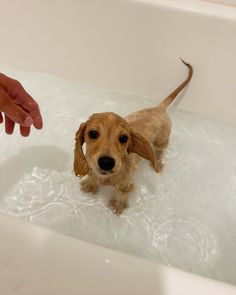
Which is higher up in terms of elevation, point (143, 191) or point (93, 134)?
point (93, 134)

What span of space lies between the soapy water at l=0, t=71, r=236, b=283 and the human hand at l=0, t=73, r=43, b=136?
336mm

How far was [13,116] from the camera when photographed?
3.15ft

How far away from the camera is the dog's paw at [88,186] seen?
139cm

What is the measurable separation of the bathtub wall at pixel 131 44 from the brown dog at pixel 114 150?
316mm

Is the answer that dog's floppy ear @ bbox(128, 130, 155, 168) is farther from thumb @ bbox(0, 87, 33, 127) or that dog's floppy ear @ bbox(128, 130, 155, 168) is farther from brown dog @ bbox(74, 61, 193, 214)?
thumb @ bbox(0, 87, 33, 127)

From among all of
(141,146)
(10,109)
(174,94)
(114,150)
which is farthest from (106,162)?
(174,94)

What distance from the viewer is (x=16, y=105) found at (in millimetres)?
990

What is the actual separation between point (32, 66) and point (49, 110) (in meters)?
0.25

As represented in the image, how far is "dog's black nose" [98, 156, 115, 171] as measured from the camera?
99 centimetres

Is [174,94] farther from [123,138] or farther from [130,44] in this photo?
[123,138]

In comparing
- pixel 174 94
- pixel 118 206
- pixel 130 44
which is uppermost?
pixel 130 44

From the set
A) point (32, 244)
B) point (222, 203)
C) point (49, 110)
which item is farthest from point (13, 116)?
point (222, 203)

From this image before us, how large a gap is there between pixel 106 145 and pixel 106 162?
5cm

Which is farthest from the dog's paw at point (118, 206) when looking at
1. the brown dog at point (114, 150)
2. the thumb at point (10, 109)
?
the thumb at point (10, 109)
